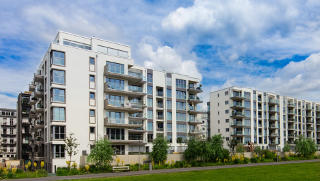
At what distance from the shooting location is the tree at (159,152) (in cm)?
4918

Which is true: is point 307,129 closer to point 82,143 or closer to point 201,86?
point 201,86

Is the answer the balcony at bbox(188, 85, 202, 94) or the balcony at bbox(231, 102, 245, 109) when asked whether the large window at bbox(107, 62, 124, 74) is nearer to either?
the balcony at bbox(188, 85, 202, 94)

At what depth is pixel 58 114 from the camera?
156ft

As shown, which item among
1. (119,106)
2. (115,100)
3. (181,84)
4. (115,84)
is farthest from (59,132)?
(181,84)

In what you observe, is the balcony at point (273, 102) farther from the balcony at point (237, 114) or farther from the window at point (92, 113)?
the window at point (92, 113)

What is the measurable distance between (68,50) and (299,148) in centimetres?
5744

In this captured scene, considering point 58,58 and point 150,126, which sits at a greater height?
point 58,58

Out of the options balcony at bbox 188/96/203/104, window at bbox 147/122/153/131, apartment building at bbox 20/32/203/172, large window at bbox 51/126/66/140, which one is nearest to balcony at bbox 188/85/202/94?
balcony at bbox 188/96/203/104

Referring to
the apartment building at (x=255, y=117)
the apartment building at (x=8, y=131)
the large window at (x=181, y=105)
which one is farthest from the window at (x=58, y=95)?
the apartment building at (x=8, y=131)

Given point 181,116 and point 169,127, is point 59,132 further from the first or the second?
point 181,116

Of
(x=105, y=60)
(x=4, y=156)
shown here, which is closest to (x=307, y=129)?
(x=105, y=60)

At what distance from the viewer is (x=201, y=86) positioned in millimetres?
78938

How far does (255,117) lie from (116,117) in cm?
5801

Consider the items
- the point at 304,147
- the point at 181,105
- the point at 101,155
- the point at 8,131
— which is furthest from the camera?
the point at 8,131
